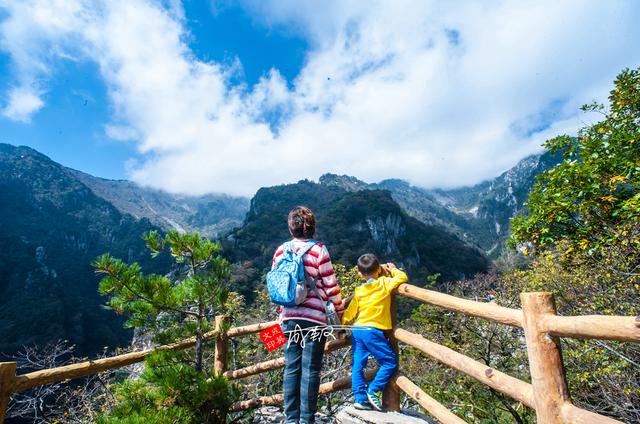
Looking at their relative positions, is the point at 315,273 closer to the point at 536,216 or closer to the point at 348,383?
the point at 348,383

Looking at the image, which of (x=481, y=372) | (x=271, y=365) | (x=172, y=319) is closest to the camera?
(x=481, y=372)

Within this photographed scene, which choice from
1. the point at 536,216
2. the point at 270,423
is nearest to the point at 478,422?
the point at 536,216

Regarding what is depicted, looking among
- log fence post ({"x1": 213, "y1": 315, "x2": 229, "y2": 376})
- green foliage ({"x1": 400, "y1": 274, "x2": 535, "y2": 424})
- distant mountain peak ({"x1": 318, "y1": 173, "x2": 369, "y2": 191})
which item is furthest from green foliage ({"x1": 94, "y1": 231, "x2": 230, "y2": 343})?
distant mountain peak ({"x1": 318, "y1": 173, "x2": 369, "y2": 191})

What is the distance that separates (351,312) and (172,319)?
5.24 feet

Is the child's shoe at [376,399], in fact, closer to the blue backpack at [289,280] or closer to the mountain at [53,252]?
the blue backpack at [289,280]

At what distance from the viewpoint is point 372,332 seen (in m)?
2.63

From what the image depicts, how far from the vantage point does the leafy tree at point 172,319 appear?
250 cm

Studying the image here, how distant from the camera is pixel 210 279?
2.91 metres

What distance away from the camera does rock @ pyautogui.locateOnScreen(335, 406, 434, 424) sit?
235 centimetres

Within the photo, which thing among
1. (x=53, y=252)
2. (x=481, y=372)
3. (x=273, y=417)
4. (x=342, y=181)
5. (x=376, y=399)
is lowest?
(x=273, y=417)

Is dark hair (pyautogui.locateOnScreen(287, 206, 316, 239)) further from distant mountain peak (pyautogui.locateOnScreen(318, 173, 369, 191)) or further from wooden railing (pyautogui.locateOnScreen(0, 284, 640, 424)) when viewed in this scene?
distant mountain peak (pyautogui.locateOnScreen(318, 173, 369, 191))

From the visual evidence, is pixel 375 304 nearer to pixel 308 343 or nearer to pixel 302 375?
pixel 308 343

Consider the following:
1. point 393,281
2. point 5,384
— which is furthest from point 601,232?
point 5,384

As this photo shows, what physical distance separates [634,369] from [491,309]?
4.63 metres
